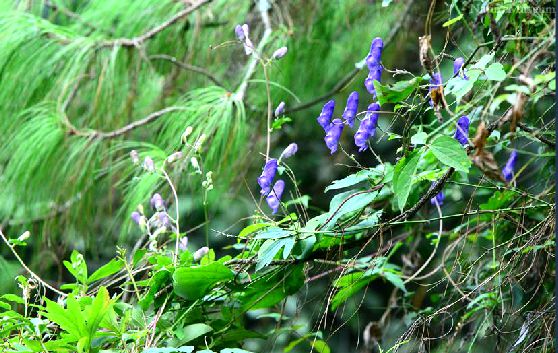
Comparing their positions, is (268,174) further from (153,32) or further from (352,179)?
(153,32)

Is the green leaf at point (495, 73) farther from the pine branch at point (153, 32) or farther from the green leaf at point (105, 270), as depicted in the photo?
the pine branch at point (153, 32)

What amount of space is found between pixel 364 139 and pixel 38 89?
832mm

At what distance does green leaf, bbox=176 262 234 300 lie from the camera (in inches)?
43.2

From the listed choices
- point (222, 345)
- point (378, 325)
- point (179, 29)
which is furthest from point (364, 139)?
point (179, 29)

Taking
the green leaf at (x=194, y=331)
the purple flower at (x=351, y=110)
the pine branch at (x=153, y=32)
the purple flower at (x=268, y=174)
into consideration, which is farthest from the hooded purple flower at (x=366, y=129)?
the pine branch at (x=153, y=32)

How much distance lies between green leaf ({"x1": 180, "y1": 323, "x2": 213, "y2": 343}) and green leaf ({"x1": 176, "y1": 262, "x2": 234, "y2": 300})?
34 millimetres

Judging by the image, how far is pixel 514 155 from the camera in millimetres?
1254

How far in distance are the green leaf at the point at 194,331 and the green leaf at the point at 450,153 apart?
0.38 metres

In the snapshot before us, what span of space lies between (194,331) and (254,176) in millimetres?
894

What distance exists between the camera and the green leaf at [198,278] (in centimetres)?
110

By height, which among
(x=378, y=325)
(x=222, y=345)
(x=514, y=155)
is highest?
(x=514, y=155)

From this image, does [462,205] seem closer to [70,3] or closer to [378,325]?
[378,325]

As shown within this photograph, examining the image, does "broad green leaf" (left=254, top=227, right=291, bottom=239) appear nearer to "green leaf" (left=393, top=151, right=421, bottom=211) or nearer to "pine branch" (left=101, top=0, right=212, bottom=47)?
"green leaf" (left=393, top=151, right=421, bottom=211)

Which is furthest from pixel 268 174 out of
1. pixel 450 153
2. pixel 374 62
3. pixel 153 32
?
pixel 153 32
